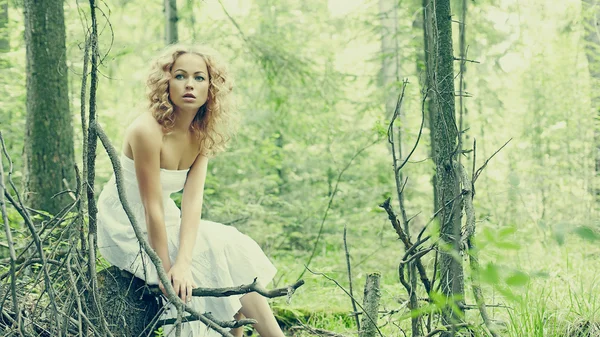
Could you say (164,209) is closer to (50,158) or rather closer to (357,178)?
(50,158)

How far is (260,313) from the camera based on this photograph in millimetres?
2891

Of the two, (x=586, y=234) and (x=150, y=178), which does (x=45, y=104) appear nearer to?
(x=150, y=178)

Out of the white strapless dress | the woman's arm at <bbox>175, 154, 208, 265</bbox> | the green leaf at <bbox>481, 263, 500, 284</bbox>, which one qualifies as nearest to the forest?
the green leaf at <bbox>481, 263, 500, 284</bbox>

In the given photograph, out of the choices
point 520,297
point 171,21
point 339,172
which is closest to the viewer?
point 520,297

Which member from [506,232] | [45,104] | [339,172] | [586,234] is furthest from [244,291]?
[339,172]

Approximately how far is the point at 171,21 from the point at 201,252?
13.9ft

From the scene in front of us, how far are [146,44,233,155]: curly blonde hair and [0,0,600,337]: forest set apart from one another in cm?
14

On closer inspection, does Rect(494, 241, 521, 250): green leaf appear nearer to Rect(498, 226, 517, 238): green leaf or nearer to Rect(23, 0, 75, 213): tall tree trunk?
Rect(498, 226, 517, 238): green leaf

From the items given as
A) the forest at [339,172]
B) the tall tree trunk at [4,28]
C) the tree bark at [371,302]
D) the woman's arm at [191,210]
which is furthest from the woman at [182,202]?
the tall tree trunk at [4,28]

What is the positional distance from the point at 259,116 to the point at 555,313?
6402 millimetres

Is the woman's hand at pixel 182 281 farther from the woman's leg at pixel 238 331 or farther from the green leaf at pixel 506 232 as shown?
the green leaf at pixel 506 232

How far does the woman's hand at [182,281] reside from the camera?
2.55 meters

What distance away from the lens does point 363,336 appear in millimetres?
2729

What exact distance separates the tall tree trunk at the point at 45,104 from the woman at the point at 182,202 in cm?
162
